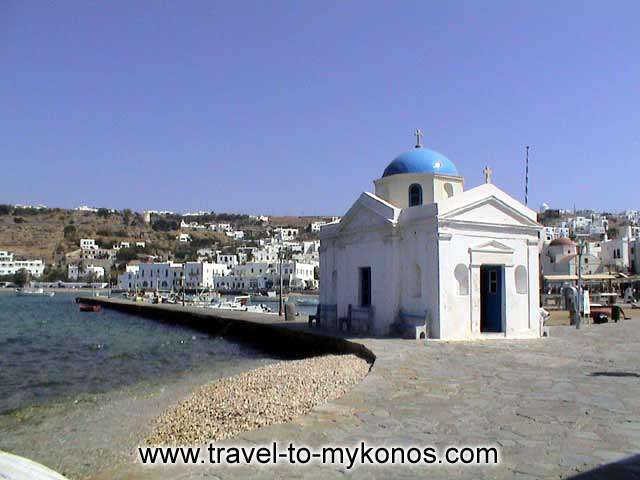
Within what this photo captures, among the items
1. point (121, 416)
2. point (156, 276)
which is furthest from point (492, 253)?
point (156, 276)

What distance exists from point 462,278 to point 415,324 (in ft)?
6.77

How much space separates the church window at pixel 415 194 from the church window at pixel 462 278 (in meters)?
3.67

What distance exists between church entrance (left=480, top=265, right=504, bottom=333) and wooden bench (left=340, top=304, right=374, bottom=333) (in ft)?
11.9

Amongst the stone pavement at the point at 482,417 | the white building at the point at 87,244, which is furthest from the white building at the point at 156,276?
the stone pavement at the point at 482,417

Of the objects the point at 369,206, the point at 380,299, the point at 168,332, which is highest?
the point at 369,206

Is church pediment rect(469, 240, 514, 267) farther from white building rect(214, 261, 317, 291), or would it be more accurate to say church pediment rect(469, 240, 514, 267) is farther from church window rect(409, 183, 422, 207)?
white building rect(214, 261, 317, 291)

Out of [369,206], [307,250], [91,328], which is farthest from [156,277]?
[369,206]

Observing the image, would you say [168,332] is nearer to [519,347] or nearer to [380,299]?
[380,299]

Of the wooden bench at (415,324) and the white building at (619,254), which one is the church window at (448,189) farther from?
the white building at (619,254)

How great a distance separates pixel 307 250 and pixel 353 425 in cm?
Result: 14314

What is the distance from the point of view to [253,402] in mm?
8945

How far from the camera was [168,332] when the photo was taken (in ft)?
124

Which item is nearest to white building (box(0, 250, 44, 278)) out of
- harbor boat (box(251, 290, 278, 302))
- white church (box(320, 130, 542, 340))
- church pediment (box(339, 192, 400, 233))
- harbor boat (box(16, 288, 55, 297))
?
harbor boat (box(16, 288, 55, 297))

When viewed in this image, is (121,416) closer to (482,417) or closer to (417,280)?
(482,417)
